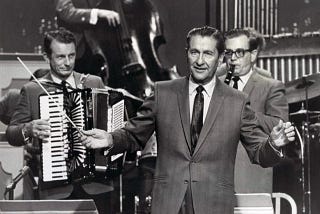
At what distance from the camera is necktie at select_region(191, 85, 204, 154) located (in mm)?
2502

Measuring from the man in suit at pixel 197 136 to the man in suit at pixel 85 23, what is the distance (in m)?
1.92

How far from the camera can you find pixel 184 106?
99.5 inches

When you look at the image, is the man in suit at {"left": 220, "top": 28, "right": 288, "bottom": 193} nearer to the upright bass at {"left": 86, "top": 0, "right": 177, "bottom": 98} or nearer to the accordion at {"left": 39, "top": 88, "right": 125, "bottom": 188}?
the accordion at {"left": 39, "top": 88, "right": 125, "bottom": 188}

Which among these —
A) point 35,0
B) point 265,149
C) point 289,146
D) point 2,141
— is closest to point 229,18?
point 289,146

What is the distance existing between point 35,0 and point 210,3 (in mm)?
1232

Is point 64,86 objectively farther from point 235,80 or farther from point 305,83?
point 305,83

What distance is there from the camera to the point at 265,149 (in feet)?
8.06

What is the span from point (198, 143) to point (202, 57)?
13.0 inches

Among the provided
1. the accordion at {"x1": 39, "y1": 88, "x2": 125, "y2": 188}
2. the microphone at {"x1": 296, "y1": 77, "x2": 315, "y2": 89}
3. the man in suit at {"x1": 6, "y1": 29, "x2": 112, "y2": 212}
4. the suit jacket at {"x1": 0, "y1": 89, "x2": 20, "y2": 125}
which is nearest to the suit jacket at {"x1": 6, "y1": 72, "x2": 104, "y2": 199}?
the man in suit at {"x1": 6, "y1": 29, "x2": 112, "y2": 212}

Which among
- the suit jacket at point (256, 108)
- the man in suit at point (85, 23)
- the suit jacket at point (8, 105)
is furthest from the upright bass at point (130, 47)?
the suit jacket at point (256, 108)

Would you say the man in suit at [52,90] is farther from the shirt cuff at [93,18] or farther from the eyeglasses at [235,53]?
the shirt cuff at [93,18]

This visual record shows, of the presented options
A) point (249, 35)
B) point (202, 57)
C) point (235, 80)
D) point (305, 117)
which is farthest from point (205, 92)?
point (305, 117)

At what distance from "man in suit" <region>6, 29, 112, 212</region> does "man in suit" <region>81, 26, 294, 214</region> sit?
0.75 metres

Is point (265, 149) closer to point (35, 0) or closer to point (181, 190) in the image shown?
point (181, 190)
